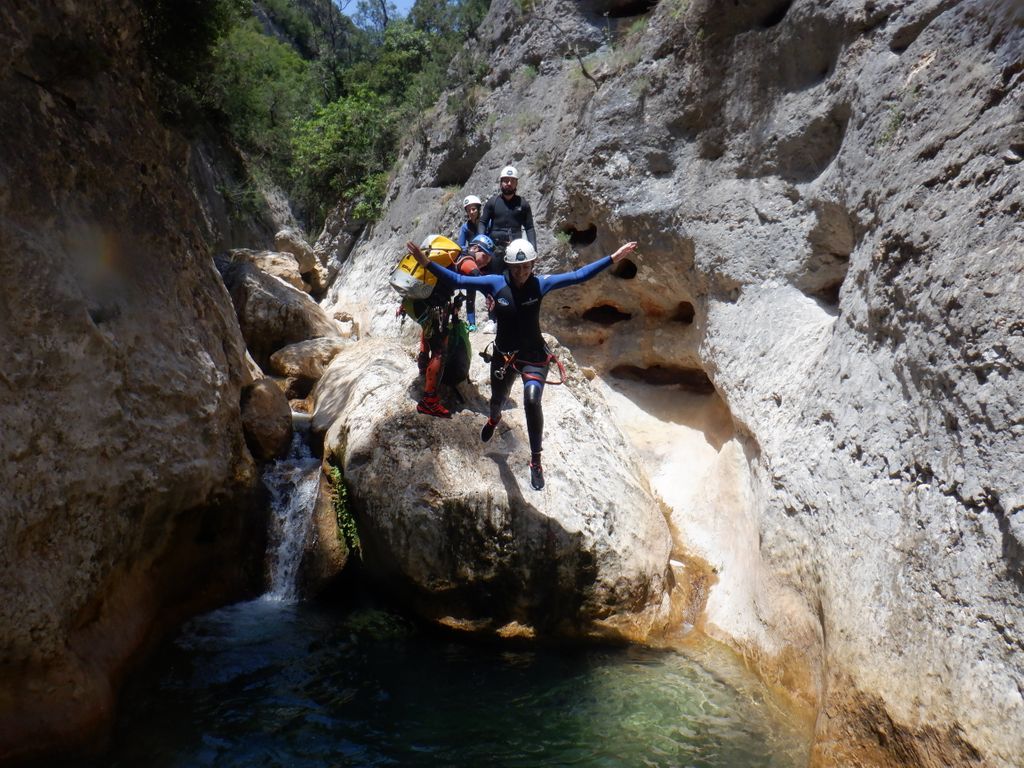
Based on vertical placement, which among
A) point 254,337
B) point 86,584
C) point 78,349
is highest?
point 254,337

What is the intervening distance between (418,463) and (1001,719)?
4816 mm

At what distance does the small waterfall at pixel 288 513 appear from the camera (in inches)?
300

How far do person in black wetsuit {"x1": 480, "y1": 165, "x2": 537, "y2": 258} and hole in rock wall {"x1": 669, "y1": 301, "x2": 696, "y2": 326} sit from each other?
2708 millimetres

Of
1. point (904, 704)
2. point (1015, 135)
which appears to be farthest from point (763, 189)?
point (904, 704)

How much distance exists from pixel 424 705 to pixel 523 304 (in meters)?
3.29

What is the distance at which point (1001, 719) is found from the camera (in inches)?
146

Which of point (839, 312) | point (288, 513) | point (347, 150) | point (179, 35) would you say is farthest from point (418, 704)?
point (347, 150)

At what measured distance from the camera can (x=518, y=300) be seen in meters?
6.21

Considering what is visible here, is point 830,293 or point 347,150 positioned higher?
point 347,150

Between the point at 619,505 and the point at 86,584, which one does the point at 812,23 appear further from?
the point at 86,584

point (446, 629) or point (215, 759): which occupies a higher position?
point (446, 629)

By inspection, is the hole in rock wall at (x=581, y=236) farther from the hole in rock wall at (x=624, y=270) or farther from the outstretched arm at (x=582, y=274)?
the outstretched arm at (x=582, y=274)

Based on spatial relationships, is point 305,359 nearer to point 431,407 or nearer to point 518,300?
point 431,407

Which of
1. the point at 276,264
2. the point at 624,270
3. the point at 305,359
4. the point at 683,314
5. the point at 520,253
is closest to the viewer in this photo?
the point at 520,253
